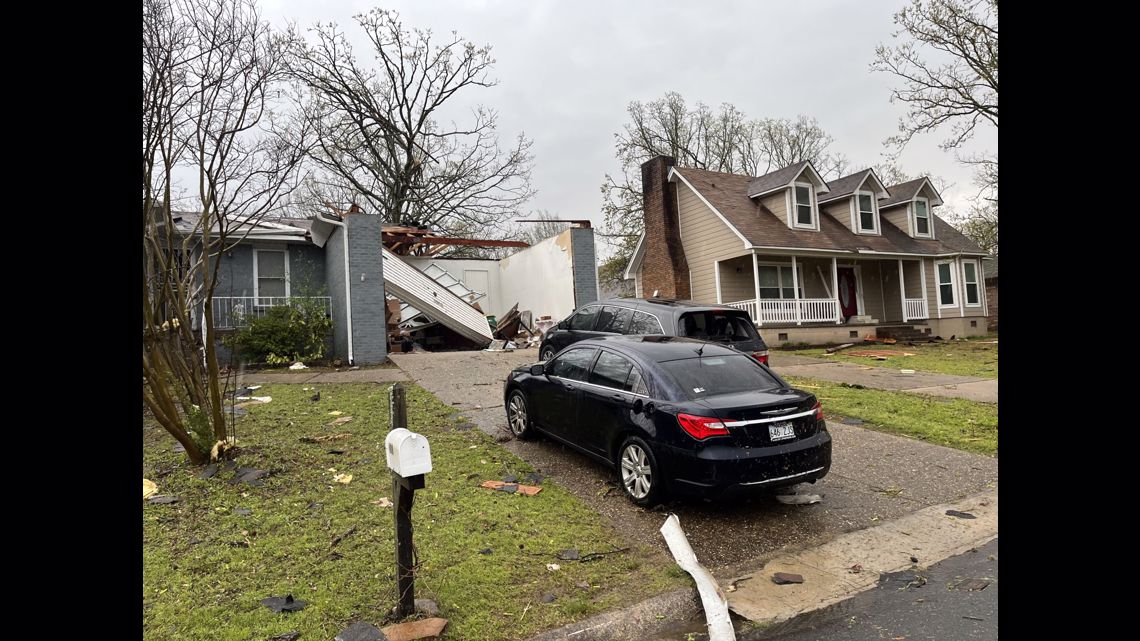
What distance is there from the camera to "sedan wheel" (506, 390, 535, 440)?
7484mm

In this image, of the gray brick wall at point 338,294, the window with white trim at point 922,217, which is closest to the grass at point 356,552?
the gray brick wall at point 338,294

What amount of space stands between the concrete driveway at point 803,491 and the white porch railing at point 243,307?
8222 mm

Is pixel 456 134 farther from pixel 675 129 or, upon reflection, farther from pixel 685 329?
pixel 685 329

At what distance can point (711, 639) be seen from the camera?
3.45 metres

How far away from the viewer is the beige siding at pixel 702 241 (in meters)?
20.9

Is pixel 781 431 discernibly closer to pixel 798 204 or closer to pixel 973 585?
pixel 973 585

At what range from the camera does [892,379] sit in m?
12.8

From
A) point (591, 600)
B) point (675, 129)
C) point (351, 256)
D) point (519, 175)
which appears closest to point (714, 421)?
point (591, 600)

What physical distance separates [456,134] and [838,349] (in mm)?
21941

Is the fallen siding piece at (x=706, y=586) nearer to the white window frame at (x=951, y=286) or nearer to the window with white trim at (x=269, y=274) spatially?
the window with white trim at (x=269, y=274)

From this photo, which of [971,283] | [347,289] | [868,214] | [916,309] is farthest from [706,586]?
[971,283]

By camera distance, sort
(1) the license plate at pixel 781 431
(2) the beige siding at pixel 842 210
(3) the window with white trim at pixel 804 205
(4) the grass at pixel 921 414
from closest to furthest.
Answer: (1) the license plate at pixel 781 431 → (4) the grass at pixel 921 414 → (3) the window with white trim at pixel 804 205 → (2) the beige siding at pixel 842 210

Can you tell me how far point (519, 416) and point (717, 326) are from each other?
11.7 feet
